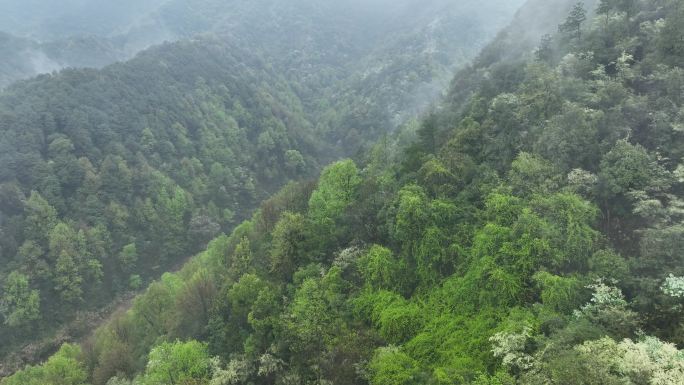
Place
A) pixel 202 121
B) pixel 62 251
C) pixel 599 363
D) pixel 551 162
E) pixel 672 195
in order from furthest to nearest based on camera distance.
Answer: pixel 202 121, pixel 62 251, pixel 551 162, pixel 672 195, pixel 599 363

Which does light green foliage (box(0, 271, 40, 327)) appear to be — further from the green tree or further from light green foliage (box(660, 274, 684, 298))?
the green tree

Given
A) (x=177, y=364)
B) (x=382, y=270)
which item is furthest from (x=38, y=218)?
(x=382, y=270)

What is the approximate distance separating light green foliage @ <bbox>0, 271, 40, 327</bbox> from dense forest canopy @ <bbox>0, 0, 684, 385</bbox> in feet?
109

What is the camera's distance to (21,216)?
117312 millimetres

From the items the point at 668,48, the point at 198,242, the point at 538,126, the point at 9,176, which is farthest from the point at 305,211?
the point at 9,176

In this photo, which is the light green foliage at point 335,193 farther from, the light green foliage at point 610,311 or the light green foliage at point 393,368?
the light green foliage at point 610,311

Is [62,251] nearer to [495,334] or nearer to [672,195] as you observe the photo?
[495,334]

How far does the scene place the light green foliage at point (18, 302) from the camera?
99.4m

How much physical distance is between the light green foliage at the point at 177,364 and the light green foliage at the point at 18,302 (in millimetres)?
64481

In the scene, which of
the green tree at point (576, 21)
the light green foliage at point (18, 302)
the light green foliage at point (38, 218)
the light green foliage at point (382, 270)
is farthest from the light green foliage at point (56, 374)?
the green tree at point (576, 21)

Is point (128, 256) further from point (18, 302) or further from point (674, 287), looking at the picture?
point (674, 287)

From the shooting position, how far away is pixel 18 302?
332ft

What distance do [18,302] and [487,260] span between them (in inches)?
4121

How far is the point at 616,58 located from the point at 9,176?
143 m
